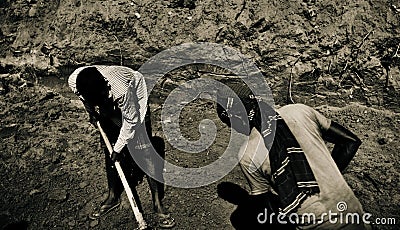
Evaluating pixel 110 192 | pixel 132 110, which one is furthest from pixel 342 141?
pixel 110 192

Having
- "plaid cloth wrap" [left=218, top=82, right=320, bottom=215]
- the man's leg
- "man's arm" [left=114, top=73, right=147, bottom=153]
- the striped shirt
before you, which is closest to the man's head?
the striped shirt

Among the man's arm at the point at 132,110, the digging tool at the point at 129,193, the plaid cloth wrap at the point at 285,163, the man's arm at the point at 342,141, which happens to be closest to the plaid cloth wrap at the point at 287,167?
the plaid cloth wrap at the point at 285,163

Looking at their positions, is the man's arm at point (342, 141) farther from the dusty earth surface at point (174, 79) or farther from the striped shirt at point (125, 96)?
the striped shirt at point (125, 96)

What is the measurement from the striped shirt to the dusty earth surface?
922mm

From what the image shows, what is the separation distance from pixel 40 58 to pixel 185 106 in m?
1.58

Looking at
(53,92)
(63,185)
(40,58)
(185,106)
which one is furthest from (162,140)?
(40,58)

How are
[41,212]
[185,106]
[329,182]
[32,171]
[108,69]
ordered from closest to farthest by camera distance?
1. [329,182]
2. [108,69]
3. [41,212]
4. [32,171]
5. [185,106]

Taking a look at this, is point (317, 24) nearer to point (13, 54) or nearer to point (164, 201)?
point (164, 201)

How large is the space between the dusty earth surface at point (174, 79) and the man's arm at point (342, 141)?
1.13 metres

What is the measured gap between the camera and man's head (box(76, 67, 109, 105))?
2557mm

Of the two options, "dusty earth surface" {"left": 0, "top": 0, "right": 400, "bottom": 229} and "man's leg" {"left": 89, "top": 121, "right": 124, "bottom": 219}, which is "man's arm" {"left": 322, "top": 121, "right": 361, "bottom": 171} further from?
"man's leg" {"left": 89, "top": 121, "right": 124, "bottom": 219}

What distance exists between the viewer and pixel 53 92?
3.96 m

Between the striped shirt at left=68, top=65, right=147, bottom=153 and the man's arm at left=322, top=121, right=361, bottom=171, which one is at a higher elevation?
the man's arm at left=322, top=121, right=361, bottom=171

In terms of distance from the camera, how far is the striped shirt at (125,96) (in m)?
2.64
